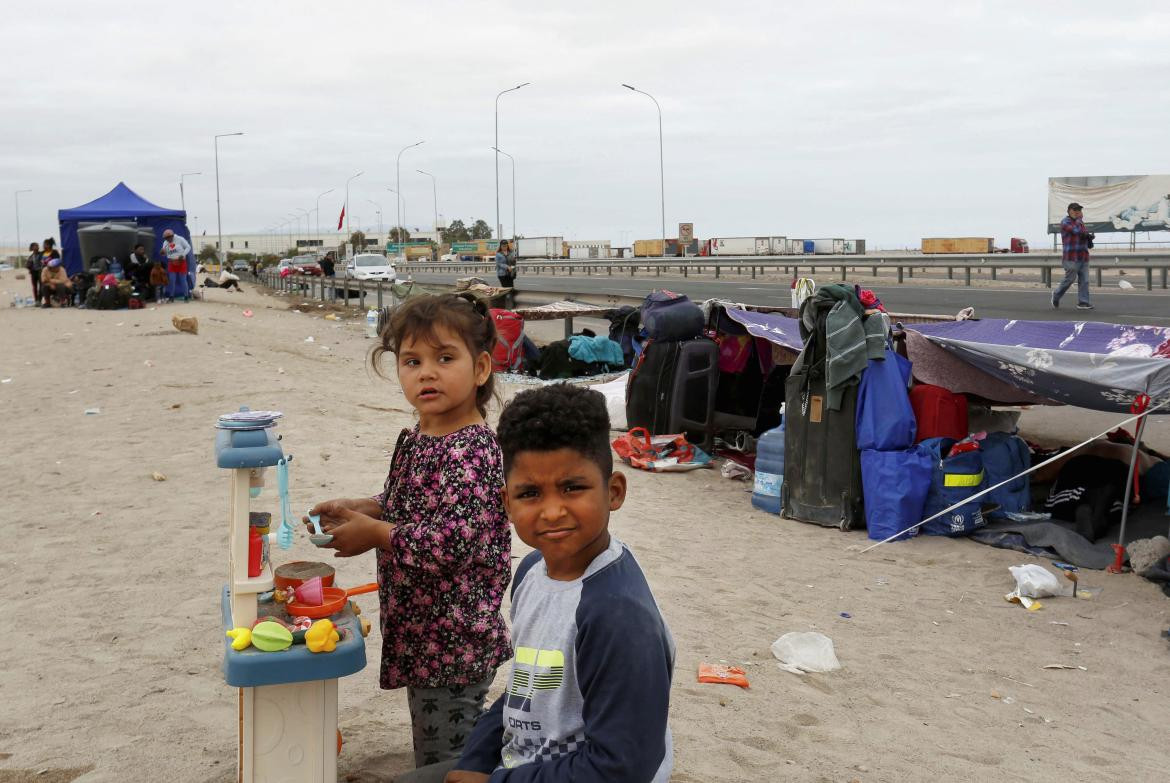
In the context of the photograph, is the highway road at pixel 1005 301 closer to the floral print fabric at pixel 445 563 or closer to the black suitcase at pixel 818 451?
the black suitcase at pixel 818 451

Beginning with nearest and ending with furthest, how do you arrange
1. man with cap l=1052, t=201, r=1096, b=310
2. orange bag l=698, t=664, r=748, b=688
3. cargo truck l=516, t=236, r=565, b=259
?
orange bag l=698, t=664, r=748, b=688 < man with cap l=1052, t=201, r=1096, b=310 < cargo truck l=516, t=236, r=565, b=259

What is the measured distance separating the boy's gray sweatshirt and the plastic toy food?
23.0 inches

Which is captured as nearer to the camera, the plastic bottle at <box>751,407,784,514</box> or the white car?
the plastic bottle at <box>751,407,784,514</box>

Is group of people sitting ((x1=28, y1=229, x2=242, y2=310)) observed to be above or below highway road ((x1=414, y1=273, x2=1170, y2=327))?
above

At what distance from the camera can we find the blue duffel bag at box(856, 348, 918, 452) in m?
6.96

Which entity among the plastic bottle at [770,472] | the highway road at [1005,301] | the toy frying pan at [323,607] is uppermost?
the highway road at [1005,301]

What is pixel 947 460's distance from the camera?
6918 mm

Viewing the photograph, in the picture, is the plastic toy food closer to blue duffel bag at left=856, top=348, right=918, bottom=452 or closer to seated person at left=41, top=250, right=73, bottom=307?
blue duffel bag at left=856, top=348, right=918, bottom=452

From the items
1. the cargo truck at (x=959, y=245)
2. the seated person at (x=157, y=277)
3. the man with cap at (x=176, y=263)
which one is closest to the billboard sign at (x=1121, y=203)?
the cargo truck at (x=959, y=245)

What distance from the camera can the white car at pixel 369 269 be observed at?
35500 mm

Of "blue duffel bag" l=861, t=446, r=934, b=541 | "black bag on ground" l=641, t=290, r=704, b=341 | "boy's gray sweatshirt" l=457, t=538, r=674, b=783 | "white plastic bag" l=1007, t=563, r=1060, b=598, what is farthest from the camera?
"black bag on ground" l=641, t=290, r=704, b=341

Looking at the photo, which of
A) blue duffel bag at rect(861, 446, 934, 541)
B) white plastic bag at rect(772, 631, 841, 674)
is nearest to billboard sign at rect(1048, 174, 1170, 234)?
blue duffel bag at rect(861, 446, 934, 541)

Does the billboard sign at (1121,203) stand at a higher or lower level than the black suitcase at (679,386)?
higher

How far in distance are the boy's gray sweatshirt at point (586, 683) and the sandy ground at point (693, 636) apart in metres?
1.41
